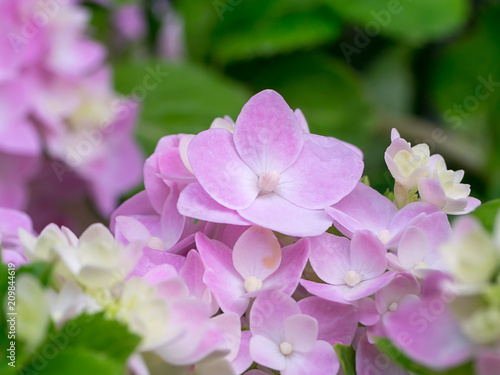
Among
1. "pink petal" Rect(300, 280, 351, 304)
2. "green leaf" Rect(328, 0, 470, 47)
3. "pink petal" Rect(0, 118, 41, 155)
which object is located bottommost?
"green leaf" Rect(328, 0, 470, 47)

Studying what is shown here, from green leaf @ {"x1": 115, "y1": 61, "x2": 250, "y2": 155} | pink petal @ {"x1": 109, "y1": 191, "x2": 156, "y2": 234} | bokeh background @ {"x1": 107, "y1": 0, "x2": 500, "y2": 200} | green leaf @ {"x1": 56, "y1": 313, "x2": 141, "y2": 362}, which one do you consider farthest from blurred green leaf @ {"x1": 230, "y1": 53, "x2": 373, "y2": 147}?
green leaf @ {"x1": 56, "y1": 313, "x2": 141, "y2": 362}

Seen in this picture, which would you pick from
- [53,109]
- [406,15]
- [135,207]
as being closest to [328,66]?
[406,15]

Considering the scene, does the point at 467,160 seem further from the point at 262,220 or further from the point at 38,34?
the point at 262,220

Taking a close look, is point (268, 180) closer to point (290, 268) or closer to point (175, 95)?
point (290, 268)

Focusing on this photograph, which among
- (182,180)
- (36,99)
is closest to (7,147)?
(36,99)

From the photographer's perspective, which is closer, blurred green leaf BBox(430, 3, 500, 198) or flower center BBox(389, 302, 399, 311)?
flower center BBox(389, 302, 399, 311)

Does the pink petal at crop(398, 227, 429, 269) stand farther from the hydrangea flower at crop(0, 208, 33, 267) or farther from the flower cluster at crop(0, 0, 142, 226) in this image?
the flower cluster at crop(0, 0, 142, 226)

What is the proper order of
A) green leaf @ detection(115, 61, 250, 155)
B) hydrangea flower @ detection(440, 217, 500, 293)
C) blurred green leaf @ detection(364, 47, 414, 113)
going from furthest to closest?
blurred green leaf @ detection(364, 47, 414, 113) < green leaf @ detection(115, 61, 250, 155) < hydrangea flower @ detection(440, 217, 500, 293)

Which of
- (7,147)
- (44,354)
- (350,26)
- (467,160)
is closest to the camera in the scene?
(44,354)
